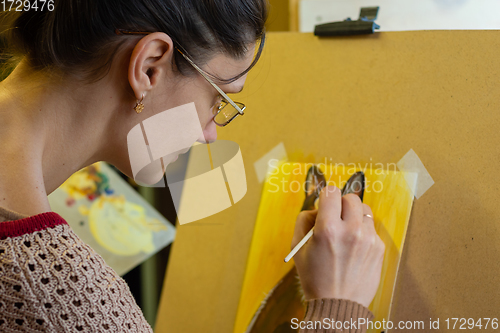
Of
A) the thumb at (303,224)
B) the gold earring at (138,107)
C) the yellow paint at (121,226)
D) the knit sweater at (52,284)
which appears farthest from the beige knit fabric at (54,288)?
the yellow paint at (121,226)

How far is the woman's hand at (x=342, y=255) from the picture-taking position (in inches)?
25.0

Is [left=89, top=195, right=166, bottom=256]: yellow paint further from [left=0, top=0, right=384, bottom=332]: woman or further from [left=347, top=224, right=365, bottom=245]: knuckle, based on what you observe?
[left=347, top=224, right=365, bottom=245]: knuckle

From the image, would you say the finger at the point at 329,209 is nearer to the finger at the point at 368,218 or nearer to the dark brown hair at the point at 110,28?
the finger at the point at 368,218

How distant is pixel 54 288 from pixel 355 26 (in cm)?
70

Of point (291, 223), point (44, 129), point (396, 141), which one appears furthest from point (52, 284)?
point (396, 141)

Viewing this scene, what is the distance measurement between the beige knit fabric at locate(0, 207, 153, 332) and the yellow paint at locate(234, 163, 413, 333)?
1.17 ft

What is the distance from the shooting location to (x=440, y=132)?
71cm

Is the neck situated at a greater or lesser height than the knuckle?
lesser

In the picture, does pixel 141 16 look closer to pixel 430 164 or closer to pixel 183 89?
pixel 183 89

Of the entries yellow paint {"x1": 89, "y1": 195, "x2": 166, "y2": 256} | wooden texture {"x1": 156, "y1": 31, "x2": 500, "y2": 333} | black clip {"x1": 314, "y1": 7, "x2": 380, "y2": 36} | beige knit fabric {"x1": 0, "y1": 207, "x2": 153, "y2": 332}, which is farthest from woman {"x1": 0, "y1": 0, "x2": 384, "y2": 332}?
yellow paint {"x1": 89, "y1": 195, "x2": 166, "y2": 256}

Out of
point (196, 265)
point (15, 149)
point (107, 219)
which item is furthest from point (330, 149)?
Result: point (107, 219)

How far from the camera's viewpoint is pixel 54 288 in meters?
Answer: 0.47

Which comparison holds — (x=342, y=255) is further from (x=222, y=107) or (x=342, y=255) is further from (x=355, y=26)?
(x=355, y=26)

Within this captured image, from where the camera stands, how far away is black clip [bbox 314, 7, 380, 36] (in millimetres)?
798
